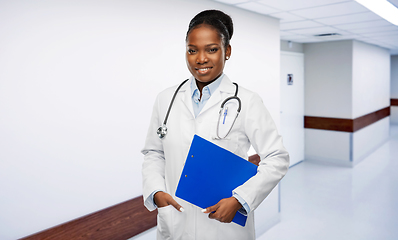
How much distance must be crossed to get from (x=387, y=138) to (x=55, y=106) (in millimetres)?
9247

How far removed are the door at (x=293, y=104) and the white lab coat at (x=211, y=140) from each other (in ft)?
15.9

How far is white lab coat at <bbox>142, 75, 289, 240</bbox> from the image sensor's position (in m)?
1.17

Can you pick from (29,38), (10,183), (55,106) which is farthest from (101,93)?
(10,183)

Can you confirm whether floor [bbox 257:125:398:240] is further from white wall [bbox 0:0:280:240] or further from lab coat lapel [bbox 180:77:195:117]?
lab coat lapel [bbox 180:77:195:117]

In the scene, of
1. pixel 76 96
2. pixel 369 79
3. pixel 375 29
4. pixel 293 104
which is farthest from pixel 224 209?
pixel 369 79

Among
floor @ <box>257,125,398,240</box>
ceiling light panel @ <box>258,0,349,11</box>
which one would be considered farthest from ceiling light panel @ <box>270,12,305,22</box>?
floor @ <box>257,125,398,240</box>

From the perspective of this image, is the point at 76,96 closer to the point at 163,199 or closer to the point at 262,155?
the point at 163,199

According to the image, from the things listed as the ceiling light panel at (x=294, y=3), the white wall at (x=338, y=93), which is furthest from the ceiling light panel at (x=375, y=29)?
the ceiling light panel at (x=294, y=3)

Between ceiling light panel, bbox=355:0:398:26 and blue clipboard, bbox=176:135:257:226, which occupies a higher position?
ceiling light panel, bbox=355:0:398:26

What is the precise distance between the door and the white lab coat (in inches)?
191

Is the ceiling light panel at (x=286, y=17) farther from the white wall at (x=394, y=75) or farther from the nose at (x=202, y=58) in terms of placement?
the white wall at (x=394, y=75)

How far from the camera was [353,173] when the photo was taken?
19.1 feet

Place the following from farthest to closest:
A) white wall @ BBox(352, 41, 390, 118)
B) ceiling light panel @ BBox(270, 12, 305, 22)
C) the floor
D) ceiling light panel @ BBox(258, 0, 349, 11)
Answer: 1. white wall @ BBox(352, 41, 390, 118)
2. the floor
3. ceiling light panel @ BBox(270, 12, 305, 22)
4. ceiling light panel @ BBox(258, 0, 349, 11)

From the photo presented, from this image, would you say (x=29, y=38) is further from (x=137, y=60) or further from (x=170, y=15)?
(x=170, y=15)
